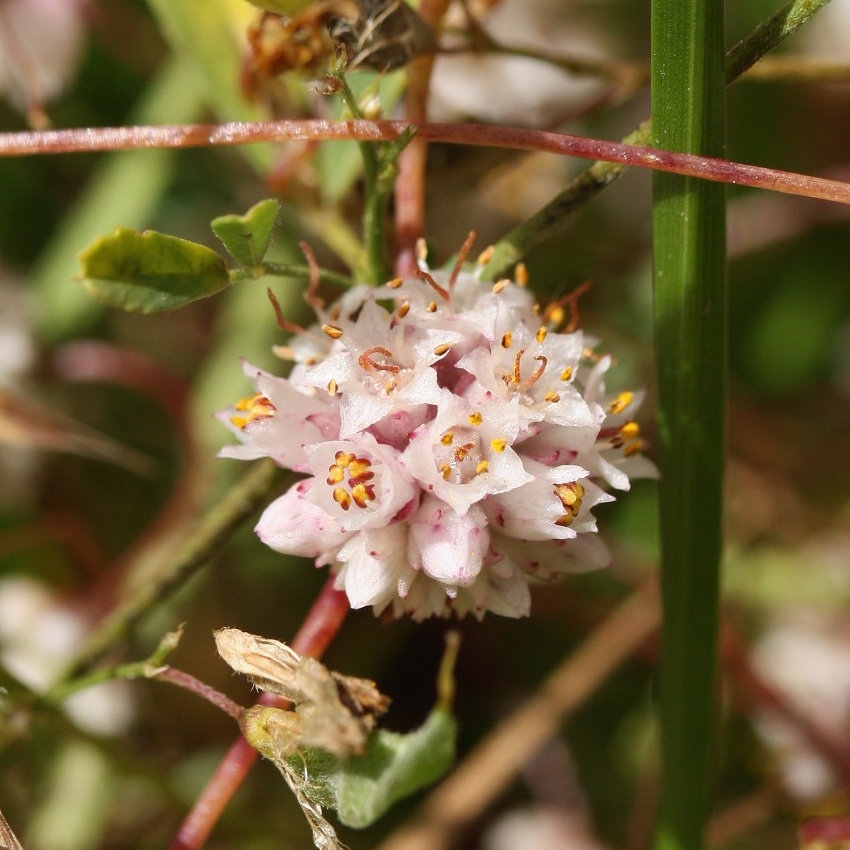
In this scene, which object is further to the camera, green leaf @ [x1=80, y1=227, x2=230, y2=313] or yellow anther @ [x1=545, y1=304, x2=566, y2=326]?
yellow anther @ [x1=545, y1=304, x2=566, y2=326]

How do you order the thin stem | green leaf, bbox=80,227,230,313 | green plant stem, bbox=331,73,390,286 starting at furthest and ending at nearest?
1. the thin stem
2. green plant stem, bbox=331,73,390,286
3. green leaf, bbox=80,227,230,313

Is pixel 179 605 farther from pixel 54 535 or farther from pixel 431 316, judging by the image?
pixel 431 316

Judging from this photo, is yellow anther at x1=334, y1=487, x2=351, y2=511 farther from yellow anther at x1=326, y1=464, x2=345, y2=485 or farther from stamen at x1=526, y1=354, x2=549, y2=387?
stamen at x1=526, y1=354, x2=549, y2=387

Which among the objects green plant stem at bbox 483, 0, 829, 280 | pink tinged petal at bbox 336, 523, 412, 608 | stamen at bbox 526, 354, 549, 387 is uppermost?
green plant stem at bbox 483, 0, 829, 280

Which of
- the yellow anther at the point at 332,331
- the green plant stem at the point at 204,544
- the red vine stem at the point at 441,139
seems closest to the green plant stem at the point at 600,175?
the red vine stem at the point at 441,139

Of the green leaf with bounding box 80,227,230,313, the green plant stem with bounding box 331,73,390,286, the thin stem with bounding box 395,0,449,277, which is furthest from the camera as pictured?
the thin stem with bounding box 395,0,449,277

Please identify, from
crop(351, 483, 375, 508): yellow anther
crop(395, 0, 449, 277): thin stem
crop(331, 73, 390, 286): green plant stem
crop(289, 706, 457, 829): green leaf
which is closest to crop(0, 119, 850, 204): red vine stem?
crop(331, 73, 390, 286): green plant stem

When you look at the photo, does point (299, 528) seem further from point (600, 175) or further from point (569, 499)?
point (600, 175)
